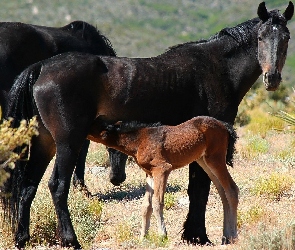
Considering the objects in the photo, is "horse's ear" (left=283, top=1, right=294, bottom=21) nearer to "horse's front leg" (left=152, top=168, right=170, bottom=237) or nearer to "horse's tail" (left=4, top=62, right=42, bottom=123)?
"horse's front leg" (left=152, top=168, right=170, bottom=237)

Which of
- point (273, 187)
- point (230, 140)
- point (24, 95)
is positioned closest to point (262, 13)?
point (230, 140)

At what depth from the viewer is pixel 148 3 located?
16988 cm

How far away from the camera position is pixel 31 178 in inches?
317

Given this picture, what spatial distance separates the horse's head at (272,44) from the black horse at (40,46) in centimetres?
286

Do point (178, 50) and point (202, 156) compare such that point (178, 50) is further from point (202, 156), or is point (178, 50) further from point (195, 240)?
point (195, 240)

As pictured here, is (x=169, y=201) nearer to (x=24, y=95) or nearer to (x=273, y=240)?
(x=24, y=95)

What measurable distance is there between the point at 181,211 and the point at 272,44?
2916 mm

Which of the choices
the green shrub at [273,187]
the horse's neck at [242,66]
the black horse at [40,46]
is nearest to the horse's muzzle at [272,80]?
the horse's neck at [242,66]

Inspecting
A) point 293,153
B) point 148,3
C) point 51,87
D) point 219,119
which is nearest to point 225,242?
point 219,119

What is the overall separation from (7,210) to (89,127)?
4.07ft

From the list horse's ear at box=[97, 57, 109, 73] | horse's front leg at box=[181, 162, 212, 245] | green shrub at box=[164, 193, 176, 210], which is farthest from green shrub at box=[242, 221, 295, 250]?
green shrub at box=[164, 193, 176, 210]

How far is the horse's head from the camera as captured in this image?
25.7ft

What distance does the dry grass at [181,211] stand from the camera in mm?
6807

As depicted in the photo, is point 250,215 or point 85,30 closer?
point 250,215
